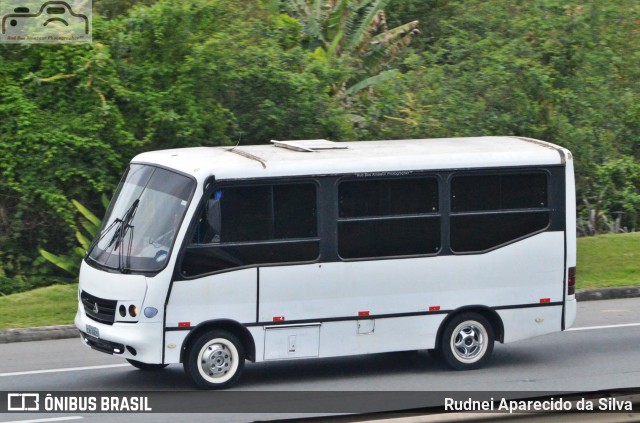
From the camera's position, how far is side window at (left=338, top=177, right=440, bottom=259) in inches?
440

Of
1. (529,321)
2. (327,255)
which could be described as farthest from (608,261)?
(327,255)

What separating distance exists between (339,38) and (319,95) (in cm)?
326

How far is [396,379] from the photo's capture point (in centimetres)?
1141

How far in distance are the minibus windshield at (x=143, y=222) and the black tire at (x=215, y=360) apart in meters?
0.88

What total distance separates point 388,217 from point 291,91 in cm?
736

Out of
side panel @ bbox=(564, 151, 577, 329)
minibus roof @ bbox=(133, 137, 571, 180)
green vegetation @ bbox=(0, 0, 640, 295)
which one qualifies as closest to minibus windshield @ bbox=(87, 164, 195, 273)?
minibus roof @ bbox=(133, 137, 571, 180)

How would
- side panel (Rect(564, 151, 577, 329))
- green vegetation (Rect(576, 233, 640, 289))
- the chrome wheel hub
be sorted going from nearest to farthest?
the chrome wheel hub
side panel (Rect(564, 151, 577, 329))
green vegetation (Rect(576, 233, 640, 289))

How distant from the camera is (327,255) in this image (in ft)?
36.2

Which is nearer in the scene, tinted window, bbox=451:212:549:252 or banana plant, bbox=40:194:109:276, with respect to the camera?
tinted window, bbox=451:212:549:252

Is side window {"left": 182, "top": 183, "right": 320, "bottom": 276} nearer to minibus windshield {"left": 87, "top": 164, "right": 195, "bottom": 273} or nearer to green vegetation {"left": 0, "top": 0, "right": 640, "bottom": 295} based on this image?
minibus windshield {"left": 87, "top": 164, "right": 195, "bottom": 273}

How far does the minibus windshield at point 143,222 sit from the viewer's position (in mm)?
10578

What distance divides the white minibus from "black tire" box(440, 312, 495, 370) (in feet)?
0.06

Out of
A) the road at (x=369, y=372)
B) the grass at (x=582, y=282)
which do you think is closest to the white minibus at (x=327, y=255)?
the road at (x=369, y=372)

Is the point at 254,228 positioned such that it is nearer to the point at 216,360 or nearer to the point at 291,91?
the point at 216,360
